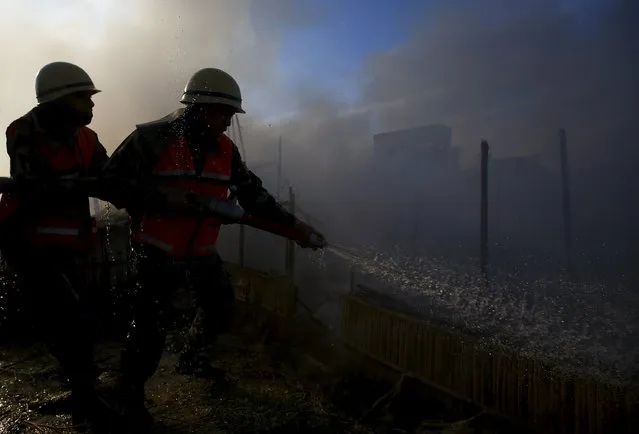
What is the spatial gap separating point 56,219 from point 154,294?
32.8 inches

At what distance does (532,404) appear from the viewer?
14.0 feet

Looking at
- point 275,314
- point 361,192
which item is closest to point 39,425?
point 275,314

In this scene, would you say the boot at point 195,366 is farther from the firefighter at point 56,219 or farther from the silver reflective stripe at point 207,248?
the silver reflective stripe at point 207,248

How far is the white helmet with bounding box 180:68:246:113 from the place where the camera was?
269 cm

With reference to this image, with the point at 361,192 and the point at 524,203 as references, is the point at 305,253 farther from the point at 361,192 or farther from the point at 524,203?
the point at 361,192

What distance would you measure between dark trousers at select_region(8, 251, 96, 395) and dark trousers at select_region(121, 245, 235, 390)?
304mm

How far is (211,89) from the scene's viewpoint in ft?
8.86

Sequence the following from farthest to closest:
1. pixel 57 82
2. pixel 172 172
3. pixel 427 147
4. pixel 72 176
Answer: pixel 427 147
pixel 57 82
pixel 72 176
pixel 172 172

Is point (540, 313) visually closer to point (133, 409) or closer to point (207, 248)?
point (207, 248)

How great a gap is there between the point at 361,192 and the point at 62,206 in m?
52.8

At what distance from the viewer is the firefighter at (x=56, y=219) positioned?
2590 mm

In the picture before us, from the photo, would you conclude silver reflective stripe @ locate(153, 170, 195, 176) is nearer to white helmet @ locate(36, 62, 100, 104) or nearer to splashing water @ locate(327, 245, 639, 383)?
white helmet @ locate(36, 62, 100, 104)

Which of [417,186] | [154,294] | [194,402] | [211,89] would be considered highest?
[417,186]

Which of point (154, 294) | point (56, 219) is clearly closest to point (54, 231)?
point (56, 219)
